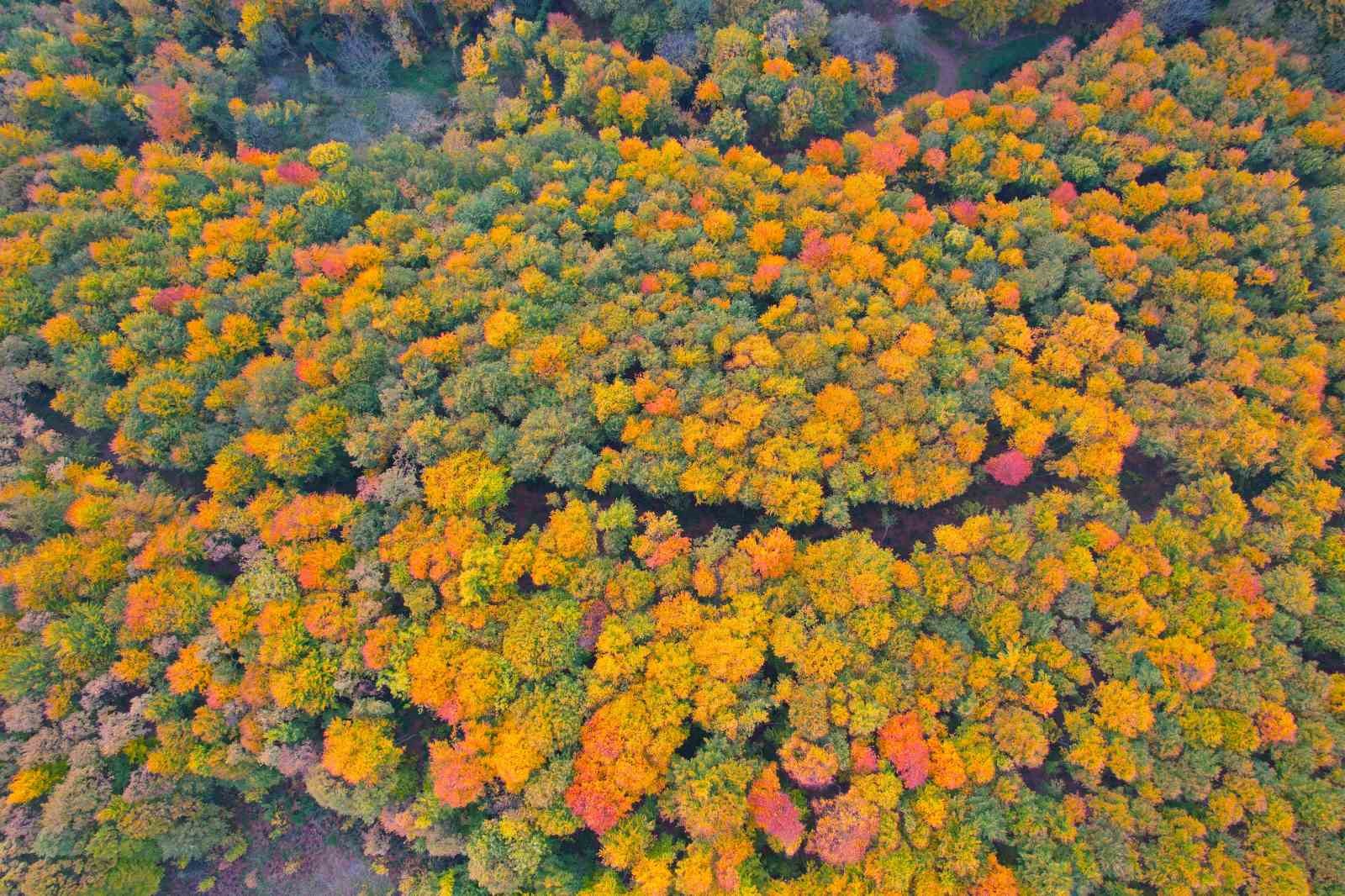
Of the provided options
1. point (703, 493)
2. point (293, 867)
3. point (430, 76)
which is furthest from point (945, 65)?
point (293, 867)

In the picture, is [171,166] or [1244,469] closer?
[1244,469]

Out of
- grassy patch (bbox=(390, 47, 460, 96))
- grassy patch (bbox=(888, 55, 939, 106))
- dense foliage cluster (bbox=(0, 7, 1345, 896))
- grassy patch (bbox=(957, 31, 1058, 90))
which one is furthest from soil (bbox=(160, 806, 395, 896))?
grassy patch (bbox=(957, 31, 1058, 90))

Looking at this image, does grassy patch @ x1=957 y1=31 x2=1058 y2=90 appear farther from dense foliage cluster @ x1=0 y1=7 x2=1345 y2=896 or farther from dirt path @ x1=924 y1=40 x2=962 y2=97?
dense foliage cluster @ x1=0 y1=7 x2=1345 y2=896

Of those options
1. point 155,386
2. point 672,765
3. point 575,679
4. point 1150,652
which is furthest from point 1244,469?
point 155,386

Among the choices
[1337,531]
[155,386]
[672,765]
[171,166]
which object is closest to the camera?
[672,765]

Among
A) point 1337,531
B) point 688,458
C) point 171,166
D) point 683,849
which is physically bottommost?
point 683,849

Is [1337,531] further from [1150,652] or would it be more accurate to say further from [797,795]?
[797,795]
